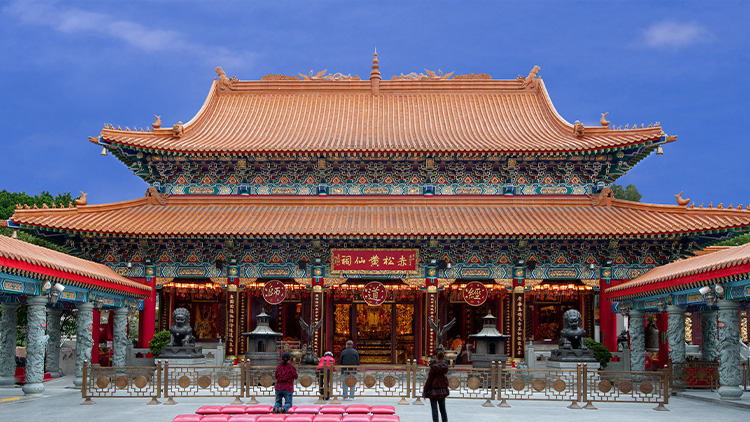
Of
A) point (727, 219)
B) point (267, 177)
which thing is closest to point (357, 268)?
point (267, 177)

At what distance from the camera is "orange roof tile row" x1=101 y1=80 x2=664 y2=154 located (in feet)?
80.1

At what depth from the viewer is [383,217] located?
24297 millimetres

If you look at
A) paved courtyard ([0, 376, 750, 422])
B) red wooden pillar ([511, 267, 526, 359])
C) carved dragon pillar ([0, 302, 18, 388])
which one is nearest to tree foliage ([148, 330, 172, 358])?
carved dragon pillar ([0, 302, 18, 388])

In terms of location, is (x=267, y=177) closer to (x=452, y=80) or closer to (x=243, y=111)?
(x=243, y=111)

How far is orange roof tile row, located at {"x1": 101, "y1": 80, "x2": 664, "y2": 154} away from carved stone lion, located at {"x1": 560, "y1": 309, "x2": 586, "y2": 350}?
232 inches

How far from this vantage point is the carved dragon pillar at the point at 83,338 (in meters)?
19.2

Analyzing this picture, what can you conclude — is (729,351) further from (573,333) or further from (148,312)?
(148,312)

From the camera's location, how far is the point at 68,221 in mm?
23016

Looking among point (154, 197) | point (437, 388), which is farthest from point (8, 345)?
point (437, 388)

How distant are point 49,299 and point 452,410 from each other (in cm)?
986

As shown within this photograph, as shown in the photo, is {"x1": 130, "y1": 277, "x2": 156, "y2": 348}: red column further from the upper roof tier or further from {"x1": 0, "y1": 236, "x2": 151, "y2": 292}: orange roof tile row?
the upper roof tier

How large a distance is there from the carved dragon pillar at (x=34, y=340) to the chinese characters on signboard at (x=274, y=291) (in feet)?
26.5

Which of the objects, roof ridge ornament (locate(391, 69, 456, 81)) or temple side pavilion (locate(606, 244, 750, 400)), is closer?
temple side pavilion (locate(606, 244, 750, 400))

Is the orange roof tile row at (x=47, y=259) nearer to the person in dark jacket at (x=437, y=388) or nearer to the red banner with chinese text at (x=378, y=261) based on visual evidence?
the red banner with chinese text at (x=378, y=261)
